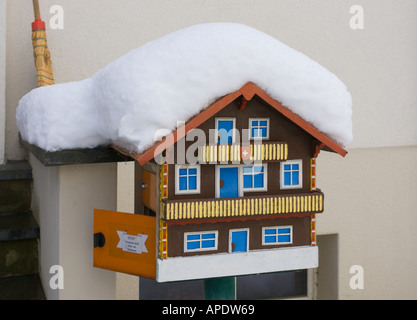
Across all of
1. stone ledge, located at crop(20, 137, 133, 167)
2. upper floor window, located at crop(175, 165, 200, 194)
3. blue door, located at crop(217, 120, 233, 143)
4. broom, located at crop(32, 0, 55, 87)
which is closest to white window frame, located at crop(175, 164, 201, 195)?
upper floor window, located at crop(175, 165, 200, 194)

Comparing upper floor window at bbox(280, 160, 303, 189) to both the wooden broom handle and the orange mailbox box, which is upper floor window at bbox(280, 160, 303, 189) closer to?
the orange mailbox box

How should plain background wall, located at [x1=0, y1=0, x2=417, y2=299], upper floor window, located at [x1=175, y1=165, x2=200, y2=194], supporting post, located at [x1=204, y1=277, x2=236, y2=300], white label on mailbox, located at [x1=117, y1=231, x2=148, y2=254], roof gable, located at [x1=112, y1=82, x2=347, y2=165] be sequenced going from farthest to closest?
1. plain background wall, located at [x1=0, y1=0, x2=417, y2=299]
2. supporting post, located at [x1=204, y1=277, x2=236, y2=300]
3. white label on mailbox, located at [x1=117, y1=231, x2=148, y2=254]
4. upper floor window, located at [x1=175, y1=165, x2=200, y2=194]
5. roof gable, located at [x1=112, y1=82, x2=347, y2=165]

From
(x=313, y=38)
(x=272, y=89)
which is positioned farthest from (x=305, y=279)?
(x=272, y=89)

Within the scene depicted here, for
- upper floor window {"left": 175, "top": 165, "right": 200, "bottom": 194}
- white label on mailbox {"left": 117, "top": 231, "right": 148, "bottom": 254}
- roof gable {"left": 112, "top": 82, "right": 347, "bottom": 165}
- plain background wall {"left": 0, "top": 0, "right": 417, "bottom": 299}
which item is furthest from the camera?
plain background wall {"left": 0, "top": 0, "right": 417, "bottom": 299}

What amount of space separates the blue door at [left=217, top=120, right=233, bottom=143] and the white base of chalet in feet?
1.17

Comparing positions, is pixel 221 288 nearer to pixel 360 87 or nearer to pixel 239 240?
pixel 239 240

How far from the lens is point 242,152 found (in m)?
1.64

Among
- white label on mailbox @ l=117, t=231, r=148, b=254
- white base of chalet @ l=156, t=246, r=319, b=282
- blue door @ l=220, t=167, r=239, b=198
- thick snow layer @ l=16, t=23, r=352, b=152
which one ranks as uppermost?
thick snow layer @ l=16, t=23, r=352, b=152

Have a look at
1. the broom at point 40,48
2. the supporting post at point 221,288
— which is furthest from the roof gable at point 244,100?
the broom at point 40,48

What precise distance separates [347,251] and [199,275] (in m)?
2.02

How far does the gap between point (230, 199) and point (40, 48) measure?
1.39m

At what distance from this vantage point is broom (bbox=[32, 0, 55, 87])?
253 cm

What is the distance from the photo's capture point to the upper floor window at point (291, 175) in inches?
68.9

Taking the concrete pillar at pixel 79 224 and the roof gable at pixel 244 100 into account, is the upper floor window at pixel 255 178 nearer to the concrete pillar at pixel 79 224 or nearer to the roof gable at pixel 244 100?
the roof gable at pixel 244 100
